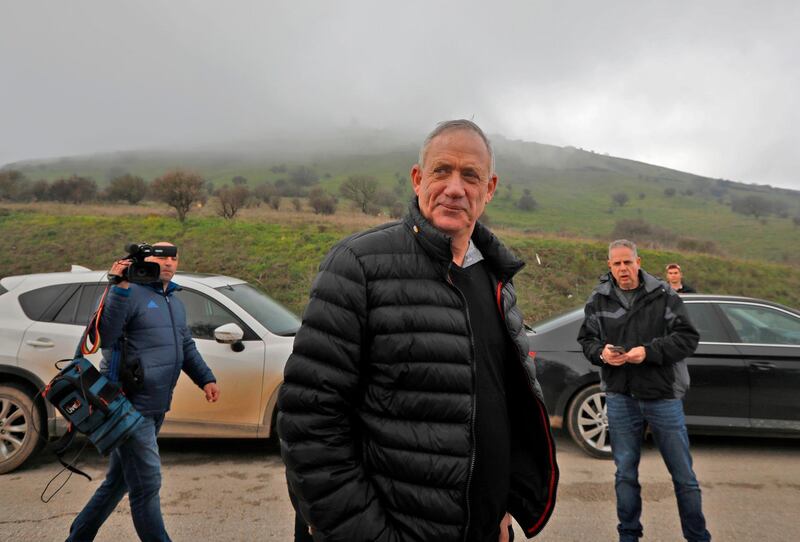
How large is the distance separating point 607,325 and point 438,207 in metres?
2.12

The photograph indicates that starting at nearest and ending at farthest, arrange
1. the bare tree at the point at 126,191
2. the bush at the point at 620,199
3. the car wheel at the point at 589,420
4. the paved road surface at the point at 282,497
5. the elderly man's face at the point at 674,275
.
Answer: the paved road surface at the point at 282,497
the car wheel at the point at 589,420
the elderly man's face at the point at 674,275
the bare tree at the point at 126,191
the bush at the point at 620,199

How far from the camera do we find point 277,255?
15344 mm

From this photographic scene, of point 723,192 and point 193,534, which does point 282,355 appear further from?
point 723,192

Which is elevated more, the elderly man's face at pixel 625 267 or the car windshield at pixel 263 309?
the elderly man's face at pixel 625 267

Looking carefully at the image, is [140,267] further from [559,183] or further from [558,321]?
[559,183]

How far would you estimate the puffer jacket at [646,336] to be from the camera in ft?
9.77

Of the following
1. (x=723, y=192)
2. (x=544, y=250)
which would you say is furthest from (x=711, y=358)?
(x=723, y=192)

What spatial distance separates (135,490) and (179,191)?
1872 centimetres

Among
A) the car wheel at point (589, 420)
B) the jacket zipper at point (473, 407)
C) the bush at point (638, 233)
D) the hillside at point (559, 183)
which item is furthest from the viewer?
the hillside at point (559, 183)

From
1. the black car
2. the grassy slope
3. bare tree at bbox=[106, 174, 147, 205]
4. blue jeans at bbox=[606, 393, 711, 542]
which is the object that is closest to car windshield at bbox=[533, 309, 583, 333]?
the black car

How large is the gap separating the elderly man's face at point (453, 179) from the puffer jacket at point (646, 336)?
1.96 m

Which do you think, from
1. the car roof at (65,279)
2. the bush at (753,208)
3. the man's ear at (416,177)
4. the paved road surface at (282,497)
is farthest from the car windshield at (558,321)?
the bush at (753,208)

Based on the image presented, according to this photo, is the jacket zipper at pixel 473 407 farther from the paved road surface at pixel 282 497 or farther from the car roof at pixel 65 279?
the car roof at pixel 65 279

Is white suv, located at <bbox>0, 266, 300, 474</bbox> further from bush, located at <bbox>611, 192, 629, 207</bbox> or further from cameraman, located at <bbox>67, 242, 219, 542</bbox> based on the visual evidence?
bush, located at <bbox>611, 192, 629, 207</bbox>
